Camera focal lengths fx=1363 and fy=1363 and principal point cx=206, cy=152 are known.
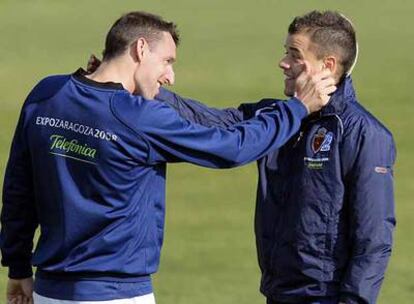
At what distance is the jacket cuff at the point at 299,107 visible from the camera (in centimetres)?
546

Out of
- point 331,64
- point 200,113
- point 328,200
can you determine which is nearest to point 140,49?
point 200,113

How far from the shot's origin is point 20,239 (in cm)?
566

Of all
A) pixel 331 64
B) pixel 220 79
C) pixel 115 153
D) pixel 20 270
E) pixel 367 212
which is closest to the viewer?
pixel 115 153

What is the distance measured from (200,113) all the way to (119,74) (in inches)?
26.2

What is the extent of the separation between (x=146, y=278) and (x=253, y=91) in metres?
8.29

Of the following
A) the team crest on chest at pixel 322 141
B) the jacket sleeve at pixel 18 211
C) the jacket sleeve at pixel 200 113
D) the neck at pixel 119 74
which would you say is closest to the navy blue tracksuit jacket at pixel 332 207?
the team crest on chest at pixel 322 141

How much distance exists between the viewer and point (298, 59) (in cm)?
561

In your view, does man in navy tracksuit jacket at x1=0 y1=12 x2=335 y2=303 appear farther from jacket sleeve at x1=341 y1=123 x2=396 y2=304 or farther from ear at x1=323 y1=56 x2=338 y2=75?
jacket sleeve at x1=341 y1=123 x2=396 y2=304

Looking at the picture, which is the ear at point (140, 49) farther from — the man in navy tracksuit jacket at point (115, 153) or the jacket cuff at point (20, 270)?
the jacket cuff at point (20, 270)

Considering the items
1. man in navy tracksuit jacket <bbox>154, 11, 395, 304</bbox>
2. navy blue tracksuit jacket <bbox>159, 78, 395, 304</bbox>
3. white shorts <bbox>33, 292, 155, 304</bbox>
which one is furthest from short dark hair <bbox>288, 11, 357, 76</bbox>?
white shorts <bbox>33, 292, 155, 304</bbox>

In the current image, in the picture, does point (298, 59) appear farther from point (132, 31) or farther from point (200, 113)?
point (132, 31)

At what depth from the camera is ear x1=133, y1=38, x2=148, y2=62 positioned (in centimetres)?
540

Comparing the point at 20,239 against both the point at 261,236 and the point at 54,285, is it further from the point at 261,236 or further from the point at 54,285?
the point at 261,236

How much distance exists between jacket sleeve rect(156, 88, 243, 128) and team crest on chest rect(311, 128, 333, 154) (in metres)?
0.49
